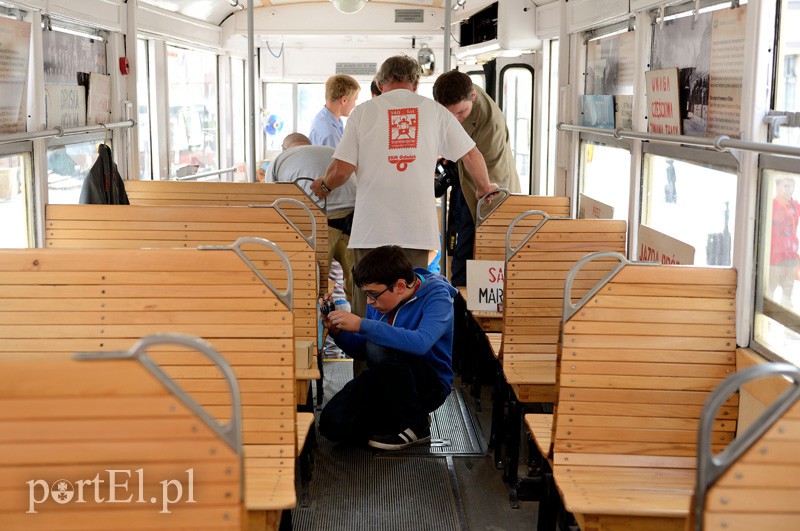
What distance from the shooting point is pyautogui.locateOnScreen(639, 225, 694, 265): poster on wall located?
4133 millimetres

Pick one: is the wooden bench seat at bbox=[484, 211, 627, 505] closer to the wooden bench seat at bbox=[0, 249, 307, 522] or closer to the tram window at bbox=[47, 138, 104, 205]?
the wooden bench seat at bbox=[0, 249, 307, 522]

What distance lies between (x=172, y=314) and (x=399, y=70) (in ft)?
7.32

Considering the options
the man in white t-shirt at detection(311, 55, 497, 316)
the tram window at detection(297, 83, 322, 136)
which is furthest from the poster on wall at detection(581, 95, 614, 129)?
the tram window at detection(297, 83, 322, 136)

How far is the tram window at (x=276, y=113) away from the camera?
1165 cm

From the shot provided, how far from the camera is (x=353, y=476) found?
4.39m

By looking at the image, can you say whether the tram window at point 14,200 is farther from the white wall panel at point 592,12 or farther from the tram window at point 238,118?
the tram window at point 238,118

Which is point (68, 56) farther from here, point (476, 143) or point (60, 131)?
point (476, 143)

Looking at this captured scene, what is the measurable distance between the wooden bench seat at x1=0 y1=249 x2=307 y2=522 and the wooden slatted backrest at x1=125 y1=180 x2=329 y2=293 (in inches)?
A: 96.1

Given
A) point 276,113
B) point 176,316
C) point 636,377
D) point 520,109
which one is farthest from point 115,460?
point 276,113

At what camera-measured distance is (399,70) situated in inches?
192

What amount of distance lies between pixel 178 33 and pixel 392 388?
488 cm

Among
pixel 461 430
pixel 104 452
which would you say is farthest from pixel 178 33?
pixel 104 452

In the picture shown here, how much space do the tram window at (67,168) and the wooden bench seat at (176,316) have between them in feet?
6.51

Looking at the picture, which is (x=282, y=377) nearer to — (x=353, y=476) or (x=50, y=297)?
(x=50, y=297)
